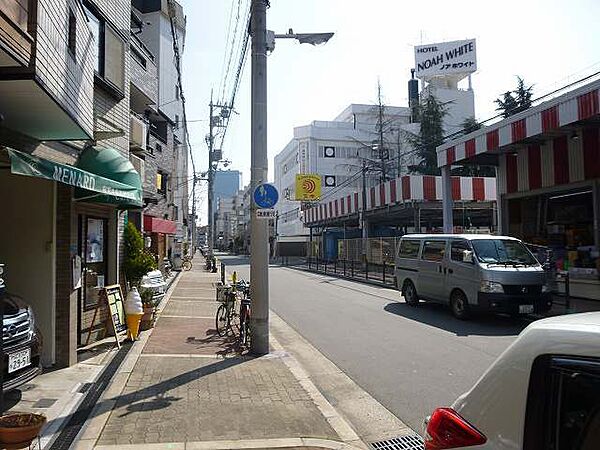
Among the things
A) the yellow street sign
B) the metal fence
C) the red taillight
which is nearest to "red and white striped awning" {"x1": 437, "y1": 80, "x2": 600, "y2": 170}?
the metal fence

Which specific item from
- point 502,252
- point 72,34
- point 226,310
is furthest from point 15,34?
point 502,252

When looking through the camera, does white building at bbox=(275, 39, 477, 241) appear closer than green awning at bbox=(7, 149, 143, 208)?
No

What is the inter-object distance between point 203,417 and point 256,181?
15.2 ft

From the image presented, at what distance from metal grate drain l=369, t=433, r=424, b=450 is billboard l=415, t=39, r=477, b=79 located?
70.0 m

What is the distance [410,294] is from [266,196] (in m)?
8.37

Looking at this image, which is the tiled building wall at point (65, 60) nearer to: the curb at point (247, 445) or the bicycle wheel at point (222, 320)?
the curb at point (247, 445)

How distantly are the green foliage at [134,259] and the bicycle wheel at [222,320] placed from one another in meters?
2.03

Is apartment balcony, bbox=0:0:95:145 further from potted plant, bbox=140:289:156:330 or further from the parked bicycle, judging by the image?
the parked bicycle

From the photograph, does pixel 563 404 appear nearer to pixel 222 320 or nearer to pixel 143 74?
pixel 222 320

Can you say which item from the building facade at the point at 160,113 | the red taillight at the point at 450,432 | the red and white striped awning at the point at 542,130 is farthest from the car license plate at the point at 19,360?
the building facade at the point at 160,113

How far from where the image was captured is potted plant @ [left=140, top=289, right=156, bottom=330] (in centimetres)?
1104

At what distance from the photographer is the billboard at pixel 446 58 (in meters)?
68.6

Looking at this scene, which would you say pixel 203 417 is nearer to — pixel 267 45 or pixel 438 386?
pixel 438 386

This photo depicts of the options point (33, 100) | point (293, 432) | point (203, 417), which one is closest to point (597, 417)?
point (293, 432)
